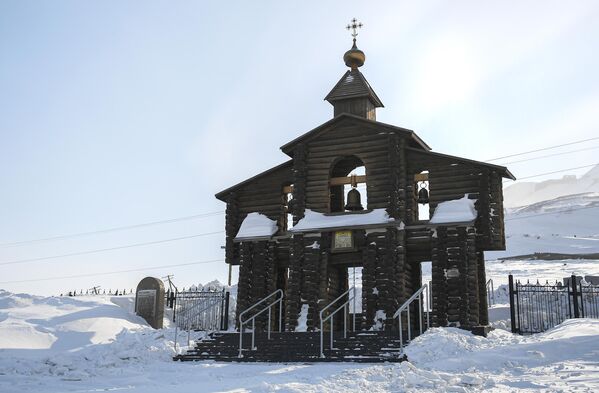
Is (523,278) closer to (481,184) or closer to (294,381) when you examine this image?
Answer: (481,184)

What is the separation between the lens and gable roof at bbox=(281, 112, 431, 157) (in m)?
22.6

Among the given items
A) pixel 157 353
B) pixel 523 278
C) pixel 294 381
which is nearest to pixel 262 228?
pixel 157 353

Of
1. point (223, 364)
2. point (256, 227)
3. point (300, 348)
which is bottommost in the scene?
point (223, 364)

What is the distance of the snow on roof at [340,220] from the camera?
21.7 meters

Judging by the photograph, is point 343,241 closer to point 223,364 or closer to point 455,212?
point 455,212

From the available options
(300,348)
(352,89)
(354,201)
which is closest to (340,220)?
(354,201)

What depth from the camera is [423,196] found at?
22.3 meters

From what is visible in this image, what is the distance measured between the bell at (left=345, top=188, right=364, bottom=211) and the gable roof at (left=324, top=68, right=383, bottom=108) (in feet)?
16.0

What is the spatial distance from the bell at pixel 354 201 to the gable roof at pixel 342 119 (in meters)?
2.46

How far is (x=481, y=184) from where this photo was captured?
21.5 meters

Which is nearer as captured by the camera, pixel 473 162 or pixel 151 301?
pixel 473 162

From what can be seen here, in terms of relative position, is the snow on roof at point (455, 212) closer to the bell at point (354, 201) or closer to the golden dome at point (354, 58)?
the bell at point (354, 201)

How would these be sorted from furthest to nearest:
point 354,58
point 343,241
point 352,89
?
point 354,58
point 352,89
point 343,241

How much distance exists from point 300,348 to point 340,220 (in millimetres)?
5968
